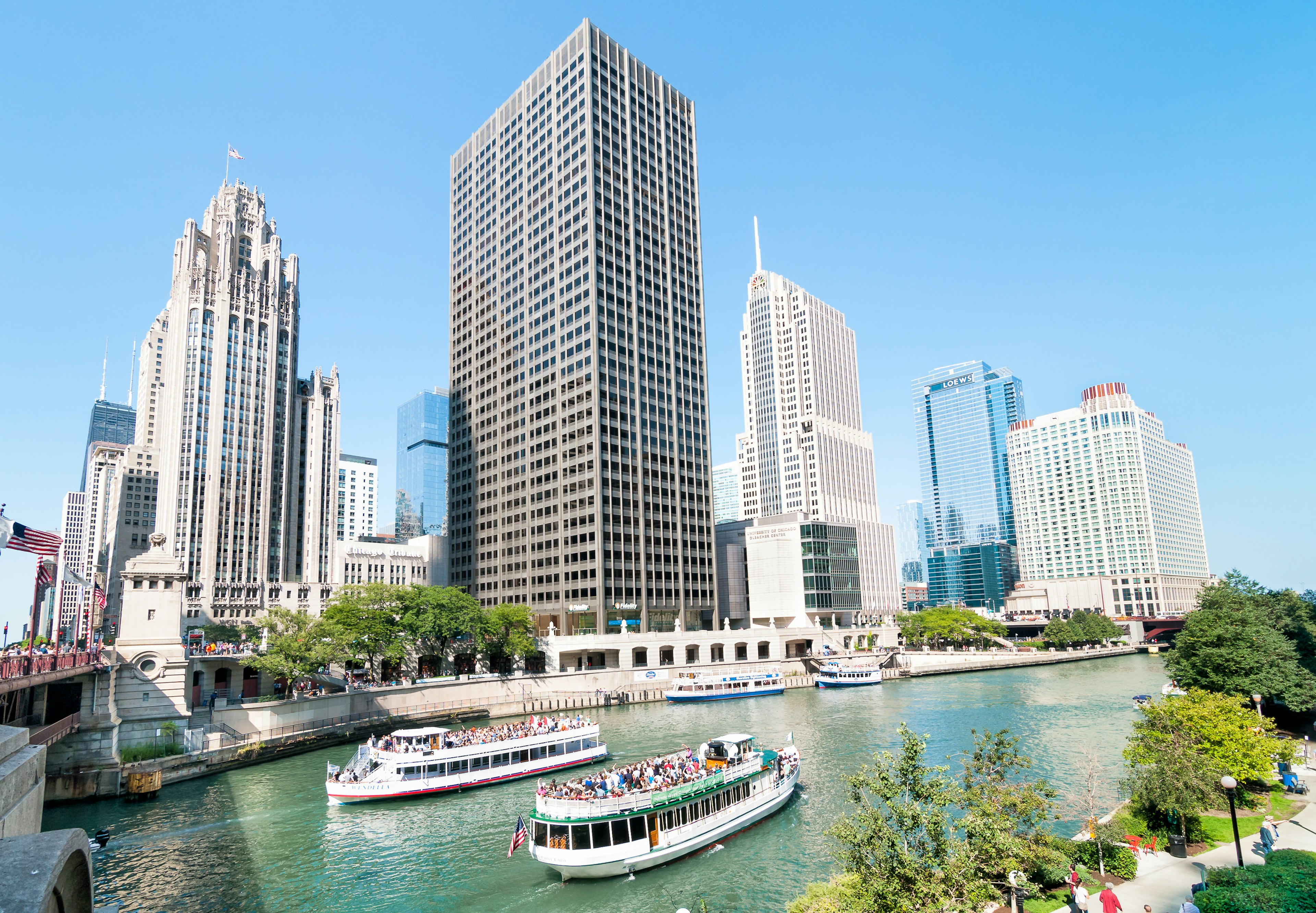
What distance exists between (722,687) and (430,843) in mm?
79539

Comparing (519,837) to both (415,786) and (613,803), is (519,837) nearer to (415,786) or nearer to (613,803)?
(613,803)

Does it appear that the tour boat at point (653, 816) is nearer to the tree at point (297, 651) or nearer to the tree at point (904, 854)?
the tree at point (904, 854)

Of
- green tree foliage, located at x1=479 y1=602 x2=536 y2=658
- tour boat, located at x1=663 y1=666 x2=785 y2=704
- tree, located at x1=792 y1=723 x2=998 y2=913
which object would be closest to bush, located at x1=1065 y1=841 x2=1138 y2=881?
tree, located at x1=792 y1=723 x2=998 y2=913

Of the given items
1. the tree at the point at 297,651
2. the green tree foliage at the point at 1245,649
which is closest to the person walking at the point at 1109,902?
the green tree foliage at the point at 1245,649

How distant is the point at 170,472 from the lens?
574ft

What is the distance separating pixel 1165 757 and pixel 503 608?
351 ft

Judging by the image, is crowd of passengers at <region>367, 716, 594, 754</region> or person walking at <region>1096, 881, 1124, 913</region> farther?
crowd of passengers at <region>367, 716, 594, 754</region>

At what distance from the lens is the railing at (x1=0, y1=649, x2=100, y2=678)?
4922 centimetres

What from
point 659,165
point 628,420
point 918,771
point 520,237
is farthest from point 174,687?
point 659,165

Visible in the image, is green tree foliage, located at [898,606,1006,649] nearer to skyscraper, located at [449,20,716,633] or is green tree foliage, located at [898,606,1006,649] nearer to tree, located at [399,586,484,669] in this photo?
skyscraper, located at [449,20,716,633]

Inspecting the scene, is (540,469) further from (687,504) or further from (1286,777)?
(1286,777)

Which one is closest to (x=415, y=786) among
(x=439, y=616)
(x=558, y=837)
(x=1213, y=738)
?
(x=558, y=837)

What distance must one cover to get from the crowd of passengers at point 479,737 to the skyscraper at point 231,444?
125311 millimetres

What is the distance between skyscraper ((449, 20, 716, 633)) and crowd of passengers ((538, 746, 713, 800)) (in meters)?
94.0
